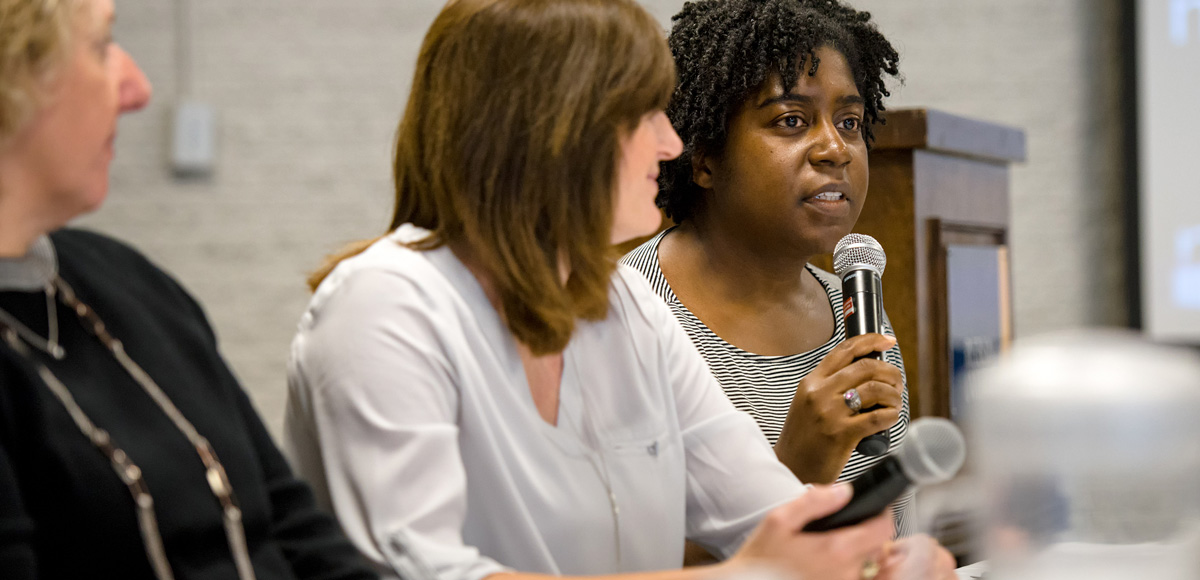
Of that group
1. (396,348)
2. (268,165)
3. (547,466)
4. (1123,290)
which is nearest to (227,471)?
(396,348)

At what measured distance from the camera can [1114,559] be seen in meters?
0.77

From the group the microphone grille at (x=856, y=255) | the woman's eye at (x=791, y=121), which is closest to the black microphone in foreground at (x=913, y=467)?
the microphone grille at (x=856, y=255)

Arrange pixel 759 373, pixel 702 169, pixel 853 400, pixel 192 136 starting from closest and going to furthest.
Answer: pixel 853 400 → pixel 759 373 → pixel 702 169 → pixel 192 136

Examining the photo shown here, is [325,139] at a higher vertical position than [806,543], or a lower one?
higher

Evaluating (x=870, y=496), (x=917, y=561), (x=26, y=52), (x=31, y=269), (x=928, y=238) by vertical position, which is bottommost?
(x=917, y=561)

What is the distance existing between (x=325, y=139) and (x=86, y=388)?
10.4ft

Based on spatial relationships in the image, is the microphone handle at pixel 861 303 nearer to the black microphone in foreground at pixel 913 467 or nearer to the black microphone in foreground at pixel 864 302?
the black microphone in foreground at pixel 864 302

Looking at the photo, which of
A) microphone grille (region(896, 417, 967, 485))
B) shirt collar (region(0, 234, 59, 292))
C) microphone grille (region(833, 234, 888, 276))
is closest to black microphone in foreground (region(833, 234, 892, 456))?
microphone grille (region(833, 234, 888, 276))

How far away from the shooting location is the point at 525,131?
3.32ft

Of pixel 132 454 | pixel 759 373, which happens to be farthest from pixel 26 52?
pixel 759 373

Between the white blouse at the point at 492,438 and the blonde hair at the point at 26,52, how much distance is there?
12.5 inches

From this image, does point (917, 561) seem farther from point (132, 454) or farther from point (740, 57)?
point (740, 57)

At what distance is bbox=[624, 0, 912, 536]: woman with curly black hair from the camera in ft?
4.82

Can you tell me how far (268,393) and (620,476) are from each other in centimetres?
303
